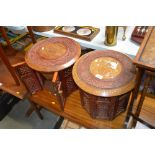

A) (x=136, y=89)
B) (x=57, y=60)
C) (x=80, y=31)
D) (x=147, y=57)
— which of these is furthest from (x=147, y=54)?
(x=80, y=31)

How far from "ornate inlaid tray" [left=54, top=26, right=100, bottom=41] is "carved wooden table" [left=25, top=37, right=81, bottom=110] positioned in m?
0.15

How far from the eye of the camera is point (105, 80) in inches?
33.7

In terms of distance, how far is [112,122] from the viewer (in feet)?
3.30

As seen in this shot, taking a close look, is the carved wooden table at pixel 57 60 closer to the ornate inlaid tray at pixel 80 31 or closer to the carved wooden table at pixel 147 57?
the ornate inlaid tray at pixel 80 31

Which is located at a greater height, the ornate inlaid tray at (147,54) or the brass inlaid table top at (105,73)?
the ornate inlaid tray at (147,54)

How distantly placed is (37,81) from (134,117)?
63 centimetres

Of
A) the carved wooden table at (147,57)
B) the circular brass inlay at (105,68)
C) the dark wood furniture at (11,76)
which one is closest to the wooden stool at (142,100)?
the carved wooden table at (147,57)

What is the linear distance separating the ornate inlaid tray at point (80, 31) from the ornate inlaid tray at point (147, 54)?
0.53 metres

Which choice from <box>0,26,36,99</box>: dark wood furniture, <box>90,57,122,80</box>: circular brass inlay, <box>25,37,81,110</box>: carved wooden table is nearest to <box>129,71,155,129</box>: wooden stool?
<box>90,57,122,80</box>: circular brass inlay

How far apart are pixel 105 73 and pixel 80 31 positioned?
0.49 m

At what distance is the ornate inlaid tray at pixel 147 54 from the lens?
0.62 meters

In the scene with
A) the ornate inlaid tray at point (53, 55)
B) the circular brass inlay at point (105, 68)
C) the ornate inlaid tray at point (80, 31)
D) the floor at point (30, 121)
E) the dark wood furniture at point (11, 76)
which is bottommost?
the floor at point (30, 121)
